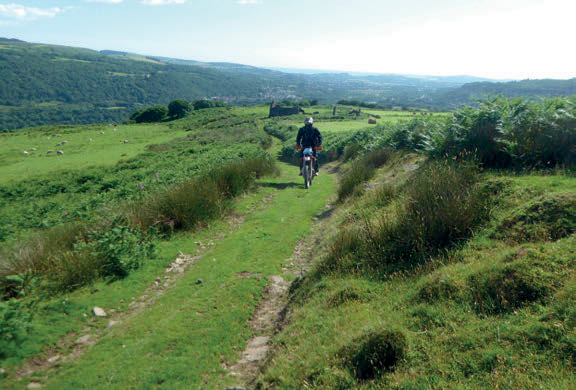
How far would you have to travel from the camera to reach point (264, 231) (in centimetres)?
863

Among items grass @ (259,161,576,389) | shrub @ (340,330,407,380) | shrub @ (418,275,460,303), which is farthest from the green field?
shrub @ (418,275,460,303)

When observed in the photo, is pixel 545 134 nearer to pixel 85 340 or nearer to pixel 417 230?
pixel 417 230

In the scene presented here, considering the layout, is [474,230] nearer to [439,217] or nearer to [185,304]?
[439,217]

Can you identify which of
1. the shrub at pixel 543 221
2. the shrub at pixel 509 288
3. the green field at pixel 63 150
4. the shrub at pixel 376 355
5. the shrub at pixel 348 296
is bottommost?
the green field at pixel 63 150

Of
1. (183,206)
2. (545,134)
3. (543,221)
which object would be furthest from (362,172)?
(543,221)

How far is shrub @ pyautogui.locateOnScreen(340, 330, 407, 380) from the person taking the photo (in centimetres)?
278

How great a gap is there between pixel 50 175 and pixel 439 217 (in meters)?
25.5

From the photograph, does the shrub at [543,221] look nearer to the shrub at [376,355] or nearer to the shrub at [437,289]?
the shrub at [437,289]

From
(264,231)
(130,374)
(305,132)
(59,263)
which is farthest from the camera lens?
(305,132)


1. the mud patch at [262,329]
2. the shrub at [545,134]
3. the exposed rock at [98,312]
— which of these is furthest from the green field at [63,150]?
the shrub at [545,134]

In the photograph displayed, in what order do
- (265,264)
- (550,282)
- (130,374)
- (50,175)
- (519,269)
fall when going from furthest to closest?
(50,175), (265,264), (130,374), (519,269), (550,282)

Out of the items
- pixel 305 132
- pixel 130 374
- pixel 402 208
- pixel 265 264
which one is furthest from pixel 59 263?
pixel 305 132

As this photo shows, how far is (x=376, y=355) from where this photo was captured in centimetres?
284

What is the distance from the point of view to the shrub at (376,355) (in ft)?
9.13
